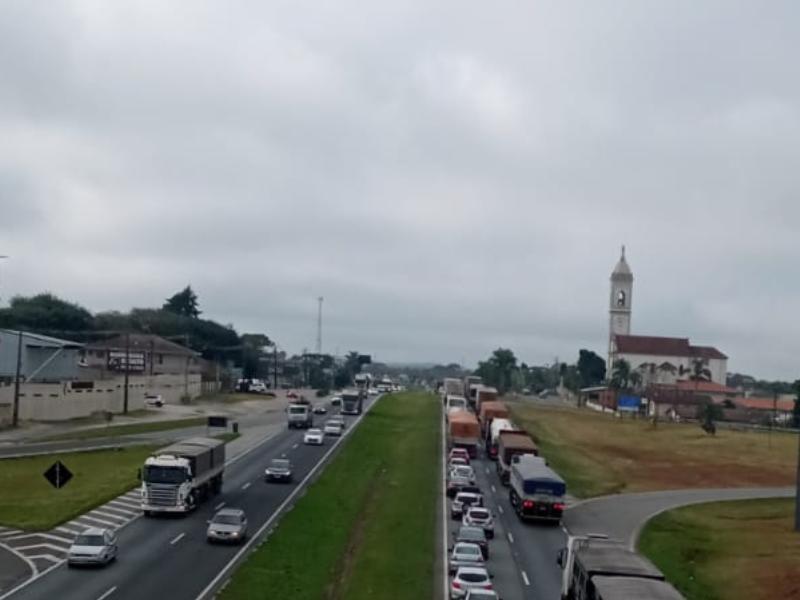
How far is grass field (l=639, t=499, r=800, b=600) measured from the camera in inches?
1804

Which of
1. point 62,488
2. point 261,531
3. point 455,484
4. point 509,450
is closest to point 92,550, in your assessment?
point 261,531

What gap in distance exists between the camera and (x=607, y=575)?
100 ft

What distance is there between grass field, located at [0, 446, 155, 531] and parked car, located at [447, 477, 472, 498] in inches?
681

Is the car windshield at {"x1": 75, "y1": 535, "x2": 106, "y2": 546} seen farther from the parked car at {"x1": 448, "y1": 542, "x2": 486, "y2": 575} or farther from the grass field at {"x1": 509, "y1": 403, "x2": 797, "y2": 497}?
the grass field at {"x1": 509, "y1": 403, "x2": 797, "y2": 497}

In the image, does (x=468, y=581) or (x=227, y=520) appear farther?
(x=227, y=520)

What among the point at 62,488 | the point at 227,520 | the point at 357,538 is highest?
the point at 227,520

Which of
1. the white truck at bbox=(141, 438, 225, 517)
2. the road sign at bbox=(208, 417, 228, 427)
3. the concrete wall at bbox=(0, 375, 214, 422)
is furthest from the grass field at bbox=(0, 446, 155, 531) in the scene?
the concrete wall at bbox=(0, 375, 214, 422)

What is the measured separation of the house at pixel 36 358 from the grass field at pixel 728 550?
80101 mm

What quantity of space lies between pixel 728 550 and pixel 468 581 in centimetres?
2101

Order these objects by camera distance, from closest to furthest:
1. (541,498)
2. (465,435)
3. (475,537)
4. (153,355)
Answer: (475,537) → (541,498) → (465,435) → (153,355)

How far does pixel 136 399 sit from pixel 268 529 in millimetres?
82330

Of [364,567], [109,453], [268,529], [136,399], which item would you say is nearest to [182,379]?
[136,399]

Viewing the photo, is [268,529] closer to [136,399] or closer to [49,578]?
[49,578]

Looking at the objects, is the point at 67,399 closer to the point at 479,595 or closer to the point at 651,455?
the point at 651,455
